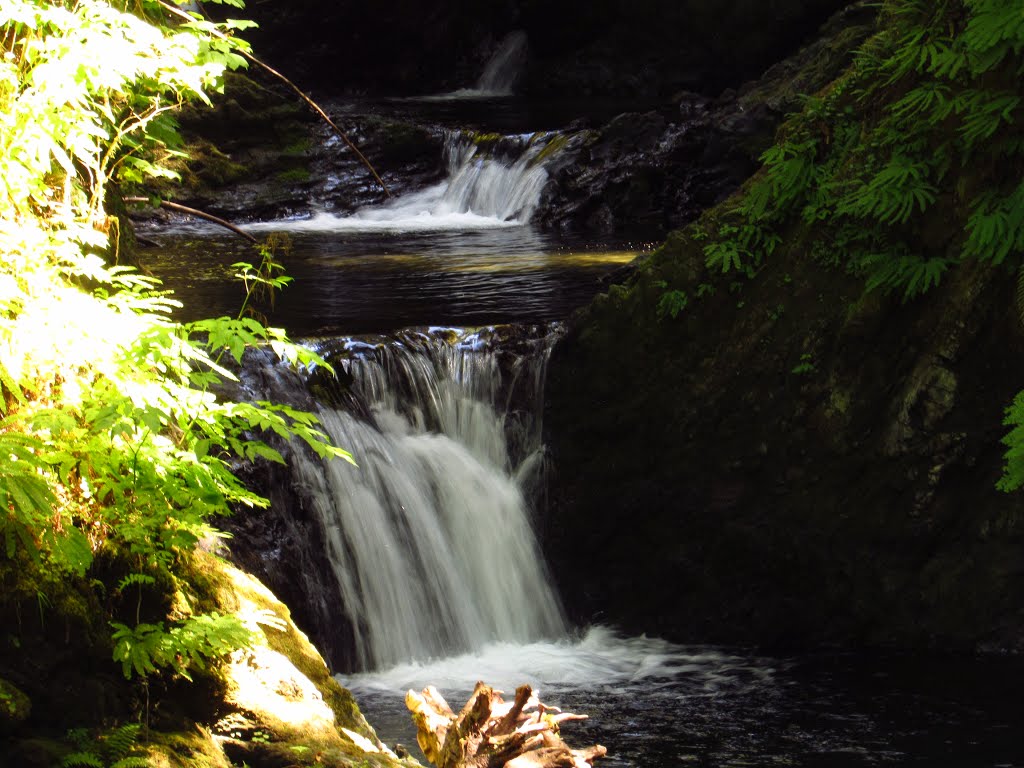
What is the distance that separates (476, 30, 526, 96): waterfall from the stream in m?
18.1

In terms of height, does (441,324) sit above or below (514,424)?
above

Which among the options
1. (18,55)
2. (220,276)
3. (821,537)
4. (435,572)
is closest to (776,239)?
(821,537)

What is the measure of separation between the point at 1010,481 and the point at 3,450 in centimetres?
472

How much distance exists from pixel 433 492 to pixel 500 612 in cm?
97

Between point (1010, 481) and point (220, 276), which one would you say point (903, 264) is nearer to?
point (1010, 481)

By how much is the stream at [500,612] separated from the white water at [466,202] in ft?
20.9

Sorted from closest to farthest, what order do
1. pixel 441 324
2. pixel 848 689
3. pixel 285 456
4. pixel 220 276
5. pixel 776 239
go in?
pixel 848 689 → pixel 285 456 → pixel 776 239 → pixel 441 324 → pixel 220 276

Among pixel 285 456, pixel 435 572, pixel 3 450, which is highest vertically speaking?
pixel 3 450

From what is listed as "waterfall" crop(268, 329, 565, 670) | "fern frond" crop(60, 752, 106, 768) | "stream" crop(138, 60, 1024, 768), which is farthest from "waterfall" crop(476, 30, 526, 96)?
"fern frond" crop(60, 752, 106, 768)

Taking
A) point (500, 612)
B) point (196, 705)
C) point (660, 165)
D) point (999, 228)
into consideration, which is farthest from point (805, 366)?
point (660, 165)

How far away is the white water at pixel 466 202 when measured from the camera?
53.6 ft

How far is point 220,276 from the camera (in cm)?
1167

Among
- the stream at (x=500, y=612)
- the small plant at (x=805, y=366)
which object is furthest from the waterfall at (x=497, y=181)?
the small plant at (x=805, y=366)

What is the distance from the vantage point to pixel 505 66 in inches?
1070
